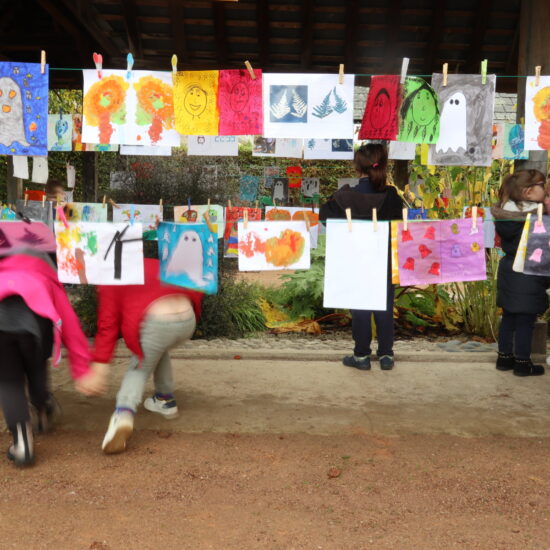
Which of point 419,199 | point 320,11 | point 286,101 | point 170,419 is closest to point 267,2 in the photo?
point 320,11

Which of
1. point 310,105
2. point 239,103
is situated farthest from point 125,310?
point 310,105

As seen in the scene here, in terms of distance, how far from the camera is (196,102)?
150 inches

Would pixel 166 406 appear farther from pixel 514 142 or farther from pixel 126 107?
pixel 514 142

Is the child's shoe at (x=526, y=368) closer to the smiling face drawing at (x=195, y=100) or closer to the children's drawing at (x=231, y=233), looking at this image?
the children's drawing at (x=231, y=233)

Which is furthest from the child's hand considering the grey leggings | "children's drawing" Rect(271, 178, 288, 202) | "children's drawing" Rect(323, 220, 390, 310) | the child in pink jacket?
"children's drawing" Rect(271, 178, 288, 202)

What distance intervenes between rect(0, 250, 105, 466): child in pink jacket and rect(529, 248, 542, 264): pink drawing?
2.53 metres

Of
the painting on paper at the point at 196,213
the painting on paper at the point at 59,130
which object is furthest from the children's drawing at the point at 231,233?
the painting on paper at the point at 59,130

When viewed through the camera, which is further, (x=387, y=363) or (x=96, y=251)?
(x=387, y=363)

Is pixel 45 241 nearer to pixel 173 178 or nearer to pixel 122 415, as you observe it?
pixel 122 415

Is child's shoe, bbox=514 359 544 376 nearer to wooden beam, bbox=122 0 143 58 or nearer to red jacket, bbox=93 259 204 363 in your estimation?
red jacket, bbox=93 259 204 363

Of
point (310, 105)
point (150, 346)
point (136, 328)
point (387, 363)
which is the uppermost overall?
point (310, 105)

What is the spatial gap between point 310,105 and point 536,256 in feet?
5.28

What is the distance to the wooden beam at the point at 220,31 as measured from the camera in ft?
22.3

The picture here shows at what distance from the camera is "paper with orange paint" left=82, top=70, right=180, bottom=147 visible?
3754mm
